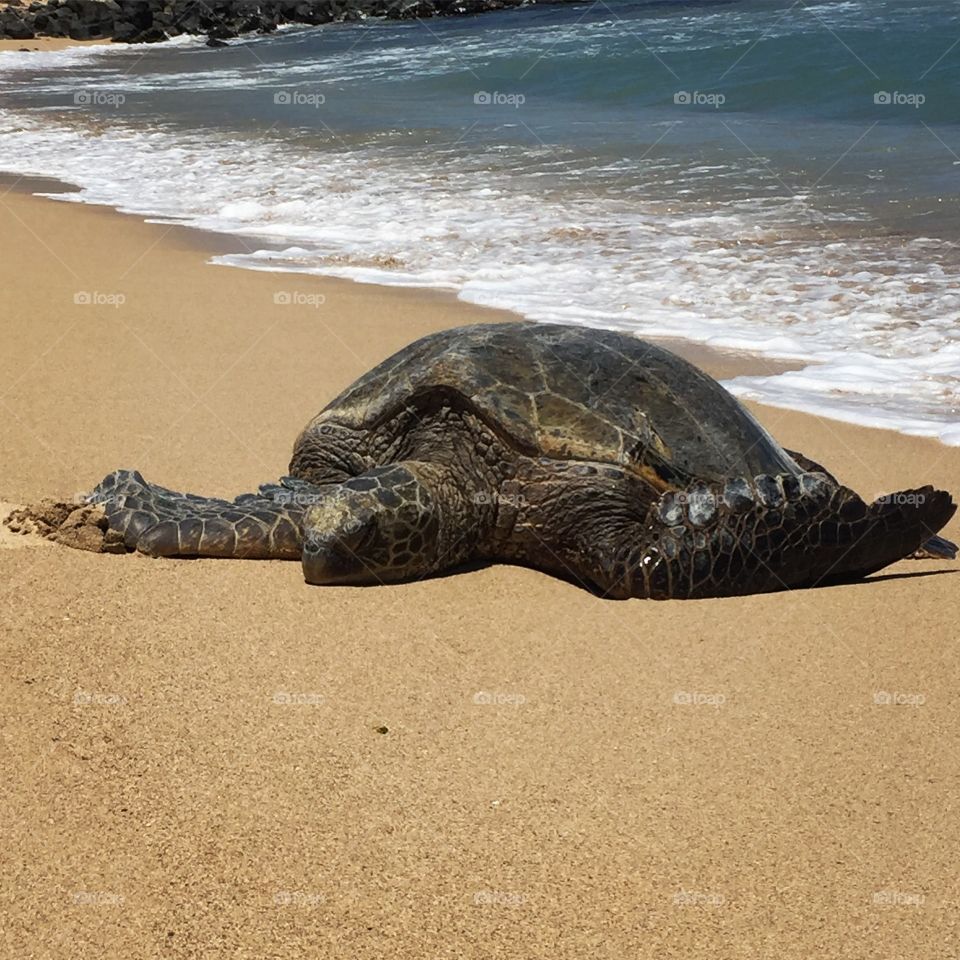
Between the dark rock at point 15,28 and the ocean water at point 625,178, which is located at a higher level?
the dark rock at point 15,28

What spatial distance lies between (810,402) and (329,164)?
786cm

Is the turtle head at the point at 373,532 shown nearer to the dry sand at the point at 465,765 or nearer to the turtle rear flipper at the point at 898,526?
the dry sand at the point at 465,765

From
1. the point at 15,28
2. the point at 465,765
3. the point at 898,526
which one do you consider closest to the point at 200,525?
the point at 465,765

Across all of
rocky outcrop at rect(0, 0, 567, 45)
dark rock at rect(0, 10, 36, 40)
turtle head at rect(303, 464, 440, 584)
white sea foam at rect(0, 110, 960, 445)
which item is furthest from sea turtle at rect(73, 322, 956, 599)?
dark rock at rect(0, 10, 36, 40)

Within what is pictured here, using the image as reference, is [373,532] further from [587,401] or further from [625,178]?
[625,178]

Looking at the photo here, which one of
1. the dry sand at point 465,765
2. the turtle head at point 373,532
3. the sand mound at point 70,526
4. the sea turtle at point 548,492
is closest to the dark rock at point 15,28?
the dry sand at point 465,765

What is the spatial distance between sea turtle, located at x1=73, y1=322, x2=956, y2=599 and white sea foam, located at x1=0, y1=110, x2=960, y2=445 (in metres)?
1.55

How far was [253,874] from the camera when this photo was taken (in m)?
2.34

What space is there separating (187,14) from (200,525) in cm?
3792

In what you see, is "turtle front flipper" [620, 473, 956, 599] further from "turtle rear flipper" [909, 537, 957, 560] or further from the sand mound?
the sand mound

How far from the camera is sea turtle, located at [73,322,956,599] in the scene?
3.83 meters

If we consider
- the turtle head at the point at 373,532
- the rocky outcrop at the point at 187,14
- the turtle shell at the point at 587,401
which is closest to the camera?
the turtle head at the point at 373,532

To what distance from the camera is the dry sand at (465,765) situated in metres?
2.26

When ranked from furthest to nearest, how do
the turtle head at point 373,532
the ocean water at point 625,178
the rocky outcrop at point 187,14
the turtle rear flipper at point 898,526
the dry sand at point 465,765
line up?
1. the rocky outcrop at point 187,14
2. the ocean water at point 625,178
3. the turtle rear flipper at point 898,526
4. the turtle head at point 373,532
5. the dry sand at point 465,765
